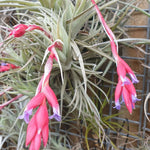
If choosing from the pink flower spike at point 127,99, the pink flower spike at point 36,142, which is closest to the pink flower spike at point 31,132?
the pink flower spike at point 36,142

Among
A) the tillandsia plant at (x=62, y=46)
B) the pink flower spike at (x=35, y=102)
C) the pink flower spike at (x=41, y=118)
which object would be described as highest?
the tillandsia plant at (x=62, y=46)

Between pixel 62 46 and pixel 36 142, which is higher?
pixel 62 46

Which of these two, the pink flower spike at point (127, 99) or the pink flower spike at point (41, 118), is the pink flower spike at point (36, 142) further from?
the pink flower spike at point (127, 99)

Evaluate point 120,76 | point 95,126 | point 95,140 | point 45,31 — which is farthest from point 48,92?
point 95,140

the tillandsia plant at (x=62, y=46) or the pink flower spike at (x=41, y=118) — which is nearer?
the pink flower spike at (x=41, y=118)

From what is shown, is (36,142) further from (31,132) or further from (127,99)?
(127,99)

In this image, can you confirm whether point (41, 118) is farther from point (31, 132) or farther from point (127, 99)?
point (127, 99)

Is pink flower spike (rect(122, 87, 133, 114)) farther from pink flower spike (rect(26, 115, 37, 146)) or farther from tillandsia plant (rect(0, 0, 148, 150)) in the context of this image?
pink flower spike (rect(26, 115, 37, 146))

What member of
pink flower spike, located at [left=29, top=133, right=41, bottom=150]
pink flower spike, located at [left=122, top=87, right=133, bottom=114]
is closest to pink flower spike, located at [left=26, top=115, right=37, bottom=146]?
pink flower spike, located at [left=29, top=133, right=41, bottom=150]

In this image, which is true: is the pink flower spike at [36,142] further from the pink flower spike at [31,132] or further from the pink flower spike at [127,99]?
the pink flower spike at [127,99]

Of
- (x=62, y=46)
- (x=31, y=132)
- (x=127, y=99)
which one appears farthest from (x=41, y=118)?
(x=62, y=46)

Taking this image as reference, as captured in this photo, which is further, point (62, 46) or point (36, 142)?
point (62, 46)

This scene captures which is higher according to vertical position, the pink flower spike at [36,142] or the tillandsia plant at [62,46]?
the tillandsia plant at [62,46]

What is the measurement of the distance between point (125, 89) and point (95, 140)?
0.46 meters
